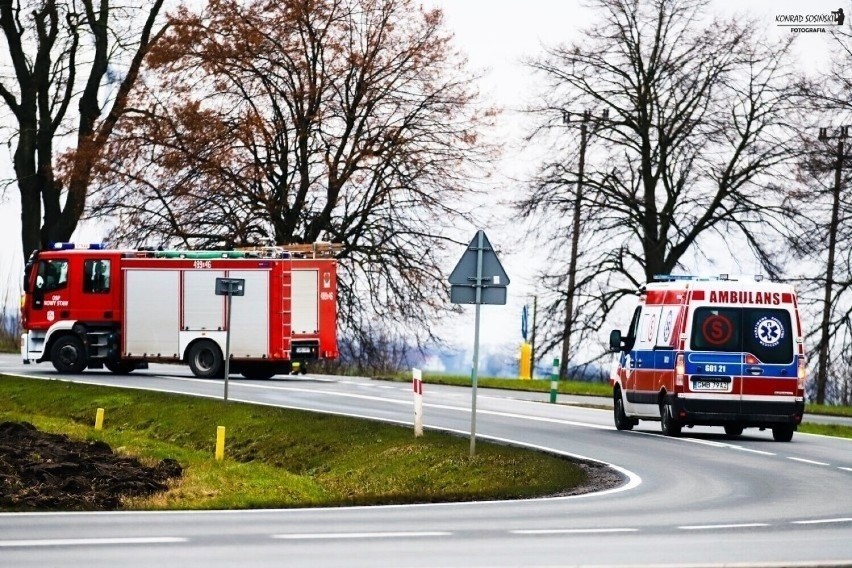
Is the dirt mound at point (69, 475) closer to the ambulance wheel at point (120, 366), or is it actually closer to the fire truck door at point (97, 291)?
the fire truck door at point (97, 291)

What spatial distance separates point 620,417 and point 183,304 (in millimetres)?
16041

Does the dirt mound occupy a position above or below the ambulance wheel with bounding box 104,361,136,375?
below

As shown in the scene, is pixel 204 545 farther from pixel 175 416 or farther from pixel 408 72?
pixel 408 72

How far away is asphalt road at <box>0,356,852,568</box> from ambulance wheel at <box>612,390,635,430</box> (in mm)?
3530

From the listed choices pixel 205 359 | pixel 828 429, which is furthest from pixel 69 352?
pixel 828 429

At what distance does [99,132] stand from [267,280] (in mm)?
9769

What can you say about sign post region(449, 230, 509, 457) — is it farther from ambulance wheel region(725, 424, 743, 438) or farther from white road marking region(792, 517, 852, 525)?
ambulance wheel region(725, 424, 743, 438)

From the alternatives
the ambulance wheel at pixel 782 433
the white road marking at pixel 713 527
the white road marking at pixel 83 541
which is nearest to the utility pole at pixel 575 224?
the ambulance wheel at pixel 782 433

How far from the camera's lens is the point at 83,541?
1228 centimetres

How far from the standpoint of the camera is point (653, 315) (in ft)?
86.2

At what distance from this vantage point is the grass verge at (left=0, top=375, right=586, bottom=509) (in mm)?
19394

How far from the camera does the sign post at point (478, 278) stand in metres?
20.3

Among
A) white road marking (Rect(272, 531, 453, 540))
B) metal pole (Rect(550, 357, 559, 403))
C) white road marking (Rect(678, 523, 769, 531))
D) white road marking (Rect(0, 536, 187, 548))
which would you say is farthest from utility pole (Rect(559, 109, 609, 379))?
white road marking (Rect(0, 536, 187, 548))

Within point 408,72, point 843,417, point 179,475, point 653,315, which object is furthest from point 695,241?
point 179,475
